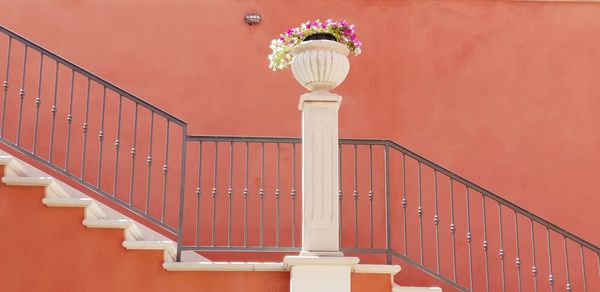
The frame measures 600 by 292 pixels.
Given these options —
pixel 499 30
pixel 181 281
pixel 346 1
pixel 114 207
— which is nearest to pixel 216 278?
pixel 181 281

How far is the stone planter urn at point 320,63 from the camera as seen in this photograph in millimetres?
5434

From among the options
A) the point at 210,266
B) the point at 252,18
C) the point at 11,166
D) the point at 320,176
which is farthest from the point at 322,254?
the point at 252,18

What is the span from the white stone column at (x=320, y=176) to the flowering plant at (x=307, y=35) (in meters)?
0.43

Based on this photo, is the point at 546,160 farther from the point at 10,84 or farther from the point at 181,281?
the point at 10,84

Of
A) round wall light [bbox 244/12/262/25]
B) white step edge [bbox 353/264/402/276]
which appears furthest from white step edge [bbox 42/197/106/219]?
round wall light [bbox 244/12/262/25]

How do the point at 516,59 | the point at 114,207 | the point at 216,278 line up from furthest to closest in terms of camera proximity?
the point at 516,59, the point at 114,207, the point at 216,278

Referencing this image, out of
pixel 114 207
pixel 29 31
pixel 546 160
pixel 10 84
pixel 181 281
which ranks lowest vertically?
pixel 181 281

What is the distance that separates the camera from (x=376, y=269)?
5328 mm

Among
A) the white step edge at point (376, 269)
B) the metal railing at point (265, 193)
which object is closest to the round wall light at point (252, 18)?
the metal railing at point (265, 193)

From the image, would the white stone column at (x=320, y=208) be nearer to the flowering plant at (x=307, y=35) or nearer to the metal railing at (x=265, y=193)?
the flowering plant at (x=307, y=35)

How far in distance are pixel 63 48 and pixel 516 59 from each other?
14.3ft

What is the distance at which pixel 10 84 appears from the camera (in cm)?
757

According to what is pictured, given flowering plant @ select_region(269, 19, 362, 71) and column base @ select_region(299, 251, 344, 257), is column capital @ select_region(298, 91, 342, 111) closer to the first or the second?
flowering plant @ select_region(269, 19, 362, 71)

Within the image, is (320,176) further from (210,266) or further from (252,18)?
(252,18)
